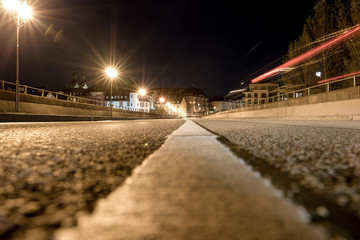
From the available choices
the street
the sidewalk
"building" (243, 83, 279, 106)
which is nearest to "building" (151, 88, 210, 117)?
"building" (243, 83, 279, 106)

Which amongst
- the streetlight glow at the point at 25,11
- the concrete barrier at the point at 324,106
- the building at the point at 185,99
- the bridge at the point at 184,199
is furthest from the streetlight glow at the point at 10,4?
the building at the point at 185,99

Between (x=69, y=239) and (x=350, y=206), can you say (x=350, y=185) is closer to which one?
(x=350, y=206)

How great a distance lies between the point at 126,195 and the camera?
88 cm

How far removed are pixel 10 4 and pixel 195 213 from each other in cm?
1881

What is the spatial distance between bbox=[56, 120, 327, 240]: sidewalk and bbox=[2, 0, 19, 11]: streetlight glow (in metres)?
18.2

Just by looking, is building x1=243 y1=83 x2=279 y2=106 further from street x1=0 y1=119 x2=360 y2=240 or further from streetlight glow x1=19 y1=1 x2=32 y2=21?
street x1=0 y1=119 x2=360 y2=240

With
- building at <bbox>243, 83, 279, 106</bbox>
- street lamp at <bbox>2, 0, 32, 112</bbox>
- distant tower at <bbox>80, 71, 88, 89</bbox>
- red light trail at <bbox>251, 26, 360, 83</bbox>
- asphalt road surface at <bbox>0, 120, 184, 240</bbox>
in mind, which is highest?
distant tower at <bbox>80, 71, 88, 89</bbox>

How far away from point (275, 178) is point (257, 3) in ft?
182

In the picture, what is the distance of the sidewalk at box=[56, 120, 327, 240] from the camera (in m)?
0.60

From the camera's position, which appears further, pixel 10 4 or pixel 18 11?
pixel 10 4

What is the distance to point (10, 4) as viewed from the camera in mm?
13836

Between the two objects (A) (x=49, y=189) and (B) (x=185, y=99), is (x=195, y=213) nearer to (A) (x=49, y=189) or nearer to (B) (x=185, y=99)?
(A) (x=49, y=189)

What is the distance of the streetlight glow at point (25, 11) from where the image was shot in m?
13.7


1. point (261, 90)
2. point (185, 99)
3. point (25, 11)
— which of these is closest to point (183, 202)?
point (25, 11)
